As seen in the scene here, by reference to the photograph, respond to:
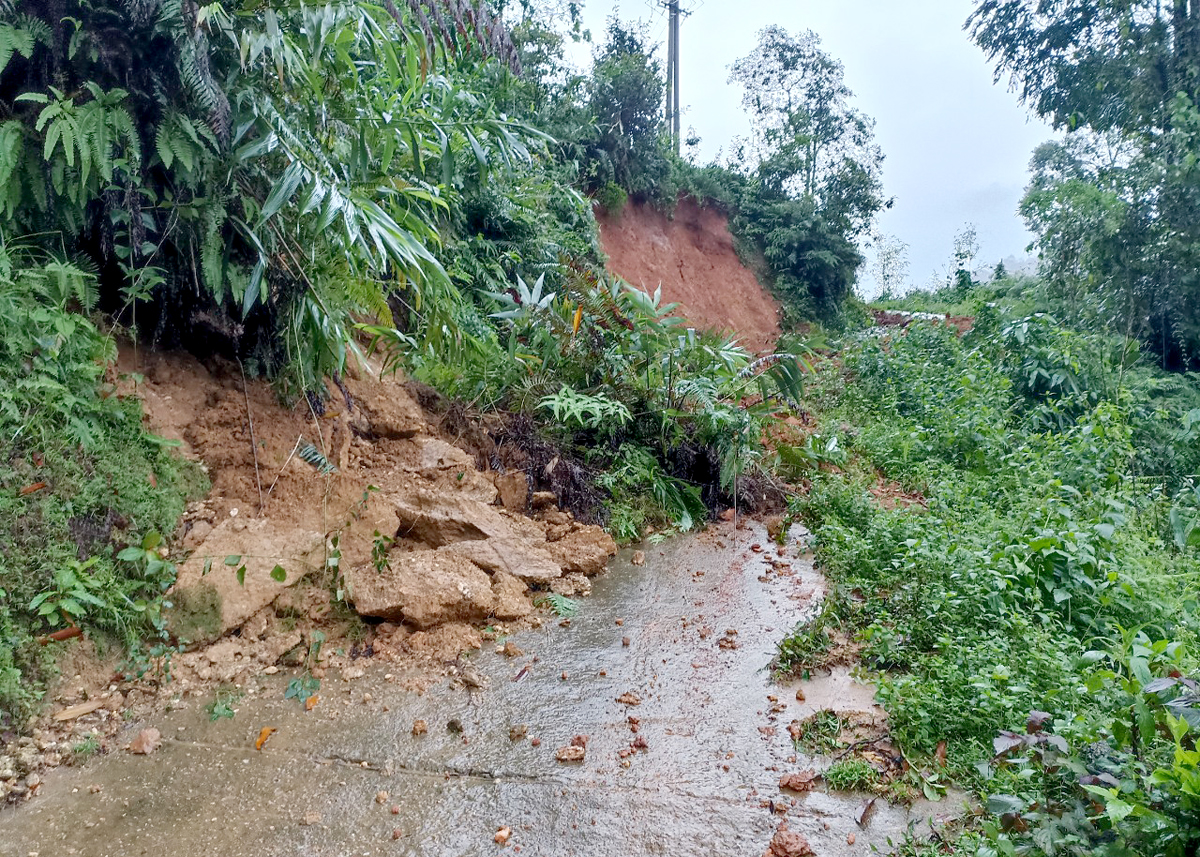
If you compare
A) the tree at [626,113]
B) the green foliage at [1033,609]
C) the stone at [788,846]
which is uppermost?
the tree at [626,113]

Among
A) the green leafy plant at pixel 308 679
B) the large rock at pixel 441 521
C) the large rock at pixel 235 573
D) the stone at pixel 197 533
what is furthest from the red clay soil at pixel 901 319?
the stone at pixel 197 533

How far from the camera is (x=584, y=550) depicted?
4727mm

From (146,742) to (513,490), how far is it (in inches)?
109

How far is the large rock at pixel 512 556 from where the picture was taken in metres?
4.23

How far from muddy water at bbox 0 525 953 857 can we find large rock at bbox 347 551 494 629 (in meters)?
0.34

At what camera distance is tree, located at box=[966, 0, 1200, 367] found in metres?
9.81

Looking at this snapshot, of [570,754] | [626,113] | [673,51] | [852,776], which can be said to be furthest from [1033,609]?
[673,51]

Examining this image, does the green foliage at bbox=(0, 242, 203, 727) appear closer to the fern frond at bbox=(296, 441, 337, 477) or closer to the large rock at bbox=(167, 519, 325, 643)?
the large rock at bbox=(167, 519, 325, 643)

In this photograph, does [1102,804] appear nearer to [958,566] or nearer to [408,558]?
[958,566]

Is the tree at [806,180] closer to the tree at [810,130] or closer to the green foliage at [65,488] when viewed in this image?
the tree at [810,130]

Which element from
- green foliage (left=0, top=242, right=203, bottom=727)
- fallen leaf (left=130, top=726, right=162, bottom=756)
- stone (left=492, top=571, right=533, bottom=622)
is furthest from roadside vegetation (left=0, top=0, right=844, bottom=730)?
stone (left=492, top=571, right=533, bottom=622)

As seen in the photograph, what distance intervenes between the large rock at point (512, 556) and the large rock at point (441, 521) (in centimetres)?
6

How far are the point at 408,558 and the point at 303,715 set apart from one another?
1077 millimetres

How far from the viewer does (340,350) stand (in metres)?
4.14
